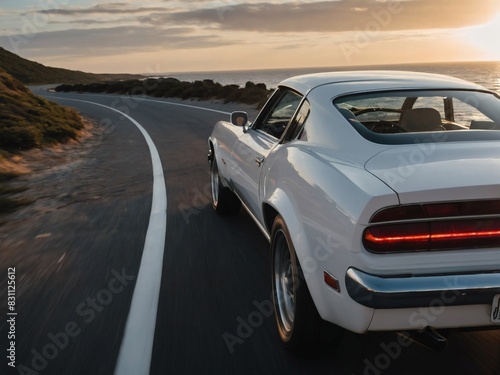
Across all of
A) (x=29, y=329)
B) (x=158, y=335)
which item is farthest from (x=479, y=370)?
(x=29, y=329)

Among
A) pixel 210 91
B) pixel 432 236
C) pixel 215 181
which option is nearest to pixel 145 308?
pixel 432 236

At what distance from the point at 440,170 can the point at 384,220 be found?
41 centimetres

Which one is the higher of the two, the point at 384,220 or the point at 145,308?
the point at 384,220

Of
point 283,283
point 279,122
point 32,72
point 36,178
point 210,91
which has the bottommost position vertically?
point 32,72

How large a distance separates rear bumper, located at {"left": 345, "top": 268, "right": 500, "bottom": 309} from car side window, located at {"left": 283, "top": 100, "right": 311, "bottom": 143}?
1.52 metres

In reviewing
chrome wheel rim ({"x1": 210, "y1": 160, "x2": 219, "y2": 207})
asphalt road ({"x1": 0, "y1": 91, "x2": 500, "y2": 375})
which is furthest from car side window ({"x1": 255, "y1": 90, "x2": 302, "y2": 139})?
chrome wheel rim ({"x1": 210, "y1": 160, "x2": 219, "y2": 207})

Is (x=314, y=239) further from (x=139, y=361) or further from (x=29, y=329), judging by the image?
(x=29, y=329)

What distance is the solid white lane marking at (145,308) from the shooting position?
3.06m

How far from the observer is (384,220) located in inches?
96.3

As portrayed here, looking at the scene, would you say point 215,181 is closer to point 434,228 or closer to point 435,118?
point 435,118

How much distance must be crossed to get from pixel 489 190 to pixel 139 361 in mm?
2006

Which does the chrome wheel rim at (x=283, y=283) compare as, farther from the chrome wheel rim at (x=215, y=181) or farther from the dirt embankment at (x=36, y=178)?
the dirt embankment at (x=36, y=178)

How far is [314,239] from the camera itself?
2.75 m

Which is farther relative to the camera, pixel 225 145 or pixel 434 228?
pixel 225 145
